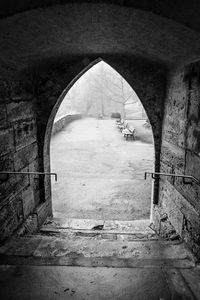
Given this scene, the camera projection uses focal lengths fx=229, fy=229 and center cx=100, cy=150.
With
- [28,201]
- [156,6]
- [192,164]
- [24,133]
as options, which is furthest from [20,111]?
[192,164]

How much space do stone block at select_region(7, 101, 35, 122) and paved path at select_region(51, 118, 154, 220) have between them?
8.98 ft

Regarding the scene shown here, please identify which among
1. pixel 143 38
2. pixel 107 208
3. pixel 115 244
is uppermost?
pixel 143 38

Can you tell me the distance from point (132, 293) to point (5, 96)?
9.62 ft

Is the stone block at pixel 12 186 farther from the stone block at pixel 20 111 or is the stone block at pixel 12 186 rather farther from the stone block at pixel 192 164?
the stone block at pixel 192 164

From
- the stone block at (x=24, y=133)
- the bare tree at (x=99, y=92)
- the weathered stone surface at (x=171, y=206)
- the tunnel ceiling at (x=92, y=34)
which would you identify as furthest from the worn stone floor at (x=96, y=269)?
the bare tree at (x=99, y=92)

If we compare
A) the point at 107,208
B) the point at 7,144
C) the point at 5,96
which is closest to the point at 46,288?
the point at 7,144

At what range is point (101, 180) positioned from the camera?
25.4ft

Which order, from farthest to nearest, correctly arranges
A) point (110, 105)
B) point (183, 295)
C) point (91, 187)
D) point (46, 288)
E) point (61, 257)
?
point (110, 105)
point (91, 187)
point (61, 257)
point (46, 288)
point (183, 295)

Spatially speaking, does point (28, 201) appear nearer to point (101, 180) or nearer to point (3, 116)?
point (3, 116)

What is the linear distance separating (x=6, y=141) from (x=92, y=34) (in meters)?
1.85

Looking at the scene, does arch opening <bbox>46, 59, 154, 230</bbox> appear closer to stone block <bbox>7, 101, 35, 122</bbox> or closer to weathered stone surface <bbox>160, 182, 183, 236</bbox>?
stone block <bbox>7, 101, 35, 122</bbox>

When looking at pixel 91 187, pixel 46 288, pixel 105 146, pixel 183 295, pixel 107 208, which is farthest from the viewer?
pixel 105 146

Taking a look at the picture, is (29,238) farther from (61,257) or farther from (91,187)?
(91,187)

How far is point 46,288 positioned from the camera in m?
2.51
